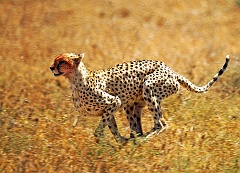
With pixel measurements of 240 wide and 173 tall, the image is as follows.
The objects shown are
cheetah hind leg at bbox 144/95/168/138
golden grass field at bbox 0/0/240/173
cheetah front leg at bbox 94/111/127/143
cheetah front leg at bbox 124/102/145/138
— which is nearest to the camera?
golden grass field at bbox 0/0/240/173

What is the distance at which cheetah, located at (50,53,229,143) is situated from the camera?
7.36 metres

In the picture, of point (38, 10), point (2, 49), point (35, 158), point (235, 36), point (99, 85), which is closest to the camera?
point (35, 158)

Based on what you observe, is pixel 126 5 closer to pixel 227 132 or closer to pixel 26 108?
pixel 26 108

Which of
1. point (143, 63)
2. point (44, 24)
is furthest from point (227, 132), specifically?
point (44, 24)

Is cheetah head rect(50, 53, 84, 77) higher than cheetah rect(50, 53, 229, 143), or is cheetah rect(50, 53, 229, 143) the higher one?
cheetah head rect(50, 53, 84, 77)

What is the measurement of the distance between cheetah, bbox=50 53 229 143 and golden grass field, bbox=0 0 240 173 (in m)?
0.26

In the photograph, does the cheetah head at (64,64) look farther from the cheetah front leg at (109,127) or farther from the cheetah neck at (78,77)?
the cheetah front leg at (109,127)

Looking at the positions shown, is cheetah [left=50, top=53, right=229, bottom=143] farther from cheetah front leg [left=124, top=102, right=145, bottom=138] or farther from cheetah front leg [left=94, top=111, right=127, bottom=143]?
cheetah front leg [left=124, top=102, right=145, bottom=138]

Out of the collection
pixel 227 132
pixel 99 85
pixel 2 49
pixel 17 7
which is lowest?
pixel 227 132

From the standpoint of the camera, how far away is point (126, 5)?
45.4 feet

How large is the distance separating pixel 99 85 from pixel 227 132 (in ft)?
4.49

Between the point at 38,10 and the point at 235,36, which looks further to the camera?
the point at 38,10

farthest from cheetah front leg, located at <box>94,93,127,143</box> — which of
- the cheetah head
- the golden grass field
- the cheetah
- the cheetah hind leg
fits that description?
the cheetah head

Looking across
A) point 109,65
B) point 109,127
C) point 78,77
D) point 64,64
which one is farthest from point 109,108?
point 109,65
